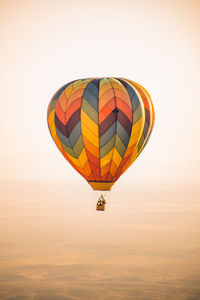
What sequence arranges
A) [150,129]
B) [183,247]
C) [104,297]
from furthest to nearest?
[183,247], [104,297], [150,129]

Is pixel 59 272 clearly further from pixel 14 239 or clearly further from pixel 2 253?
pixel 14 239

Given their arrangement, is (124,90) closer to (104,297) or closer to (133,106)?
(133,106)

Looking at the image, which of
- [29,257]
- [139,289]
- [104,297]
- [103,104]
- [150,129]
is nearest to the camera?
[103,104]

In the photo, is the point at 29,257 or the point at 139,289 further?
the point at 29,257

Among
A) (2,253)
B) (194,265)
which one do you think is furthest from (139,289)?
(2,253)

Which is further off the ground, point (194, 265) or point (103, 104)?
point (103, 104)
